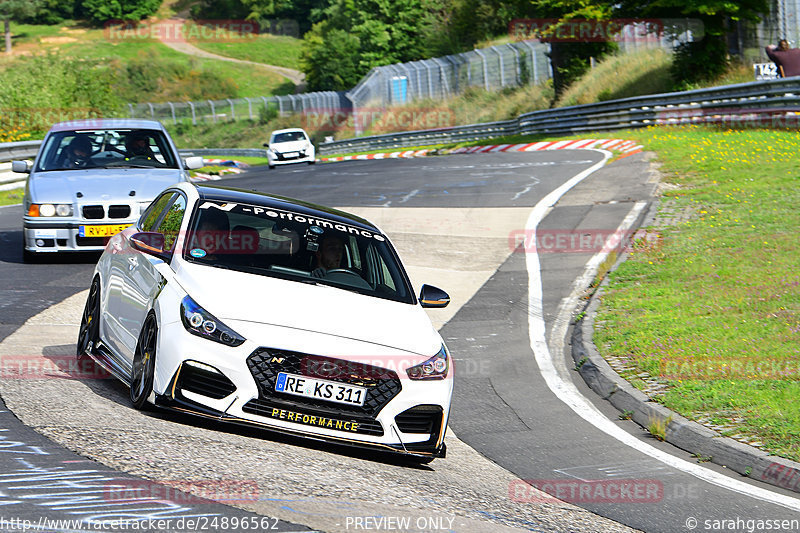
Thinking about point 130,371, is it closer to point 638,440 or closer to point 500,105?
point 638,440

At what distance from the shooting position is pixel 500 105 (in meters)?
54.9

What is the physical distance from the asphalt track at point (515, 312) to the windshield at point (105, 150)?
1412 mm

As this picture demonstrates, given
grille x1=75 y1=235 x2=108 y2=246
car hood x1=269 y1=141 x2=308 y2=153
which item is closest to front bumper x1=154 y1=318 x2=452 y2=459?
grille x1=75 y1=235 x2=108 y2=246

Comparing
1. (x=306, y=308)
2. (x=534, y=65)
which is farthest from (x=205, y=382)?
(x=534, y=65)

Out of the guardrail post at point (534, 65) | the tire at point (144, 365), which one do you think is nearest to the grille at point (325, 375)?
the tire at point (144, 365)

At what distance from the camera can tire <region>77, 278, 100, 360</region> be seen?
8336 millimetres

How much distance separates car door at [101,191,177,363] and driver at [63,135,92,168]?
5568mm

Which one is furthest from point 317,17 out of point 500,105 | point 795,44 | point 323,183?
point 323,183

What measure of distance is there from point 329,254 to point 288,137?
3616 cm

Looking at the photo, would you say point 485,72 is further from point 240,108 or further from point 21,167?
point 21,167

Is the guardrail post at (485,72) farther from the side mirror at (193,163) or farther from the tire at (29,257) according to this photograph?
the tire at (29,257)

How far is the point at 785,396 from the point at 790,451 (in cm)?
126

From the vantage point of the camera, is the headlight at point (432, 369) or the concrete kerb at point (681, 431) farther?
the concrete kerb at point (681, 431)

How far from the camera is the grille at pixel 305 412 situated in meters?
6.30
